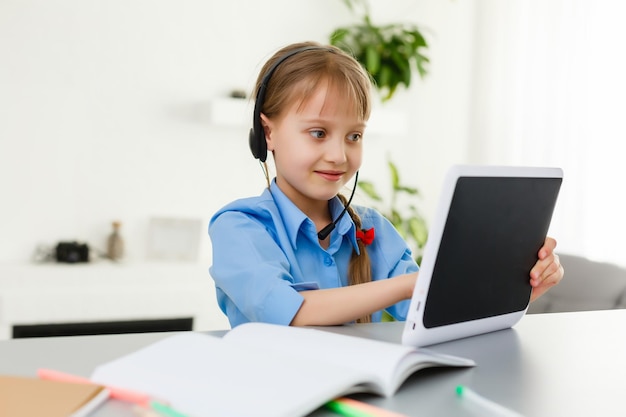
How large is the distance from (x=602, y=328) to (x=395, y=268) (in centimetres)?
41

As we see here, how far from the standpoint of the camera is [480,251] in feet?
3.41

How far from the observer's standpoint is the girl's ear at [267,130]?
4.88 feet

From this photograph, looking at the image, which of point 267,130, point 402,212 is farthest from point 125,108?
point 267,130

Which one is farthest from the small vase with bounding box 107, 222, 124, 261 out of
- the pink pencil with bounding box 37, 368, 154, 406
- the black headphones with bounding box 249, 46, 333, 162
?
the pink pencil with bounding box 37, 368, 154, 406

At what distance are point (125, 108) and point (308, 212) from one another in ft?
6.99

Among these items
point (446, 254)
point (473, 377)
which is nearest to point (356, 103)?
point (446, 254)

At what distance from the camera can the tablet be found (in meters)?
0.96

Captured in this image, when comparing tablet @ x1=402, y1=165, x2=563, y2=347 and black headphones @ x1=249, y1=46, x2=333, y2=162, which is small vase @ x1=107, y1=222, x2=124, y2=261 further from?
tablet @ x1=402, y1=165, x2=563, y2=347

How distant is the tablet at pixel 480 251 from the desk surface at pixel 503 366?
45mm

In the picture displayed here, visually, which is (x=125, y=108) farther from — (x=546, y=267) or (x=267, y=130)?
(x=546, y=267)

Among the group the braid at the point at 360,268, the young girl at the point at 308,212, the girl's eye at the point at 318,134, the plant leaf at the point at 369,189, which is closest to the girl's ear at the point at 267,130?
the young girl at the point at 308,212

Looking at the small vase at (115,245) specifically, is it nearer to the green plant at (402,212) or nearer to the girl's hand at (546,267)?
the green plant at (402,212)

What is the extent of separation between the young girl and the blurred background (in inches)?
77.8

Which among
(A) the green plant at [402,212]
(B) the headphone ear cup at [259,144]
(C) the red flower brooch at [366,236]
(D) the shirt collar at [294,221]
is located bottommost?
(A) the green plant at [402,212]
